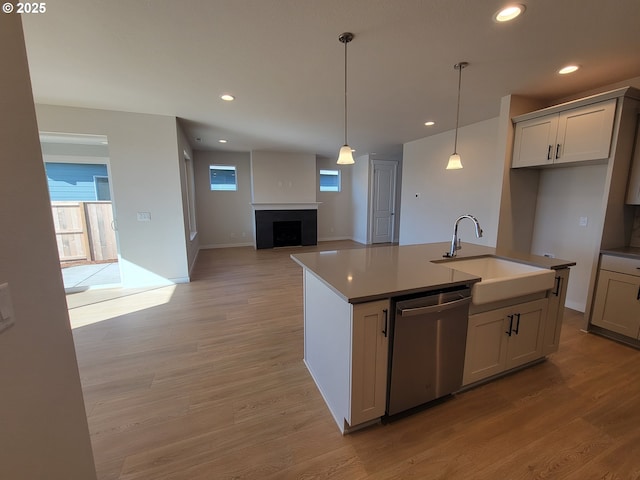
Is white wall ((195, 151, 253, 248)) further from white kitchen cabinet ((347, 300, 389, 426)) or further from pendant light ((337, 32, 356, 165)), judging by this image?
white kitchen cabinet ((347, 300, 389, 426))

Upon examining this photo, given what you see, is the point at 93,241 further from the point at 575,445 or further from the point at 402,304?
the point at 575,445

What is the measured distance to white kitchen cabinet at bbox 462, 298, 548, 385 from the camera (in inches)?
74.0

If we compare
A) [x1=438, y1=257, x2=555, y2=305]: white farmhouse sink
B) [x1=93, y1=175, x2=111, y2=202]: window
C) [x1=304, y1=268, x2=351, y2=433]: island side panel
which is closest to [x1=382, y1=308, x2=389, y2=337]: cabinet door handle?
[x1=304, y1=268, x2=351, y2=433]: island side panel

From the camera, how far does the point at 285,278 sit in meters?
4.71

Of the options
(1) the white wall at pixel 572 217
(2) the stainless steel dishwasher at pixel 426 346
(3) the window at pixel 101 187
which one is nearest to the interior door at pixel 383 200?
(1) the white wall at pixel 572 217

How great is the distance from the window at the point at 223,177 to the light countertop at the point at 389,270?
5.86 meters

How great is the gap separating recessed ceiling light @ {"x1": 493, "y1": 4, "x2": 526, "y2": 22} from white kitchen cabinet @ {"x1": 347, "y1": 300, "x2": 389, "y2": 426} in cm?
206

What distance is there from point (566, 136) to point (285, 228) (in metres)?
6.16

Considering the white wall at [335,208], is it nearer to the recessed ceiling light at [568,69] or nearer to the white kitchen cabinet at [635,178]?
the recessed ceiling light at [568,69]

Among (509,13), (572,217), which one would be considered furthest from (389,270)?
(572,217)

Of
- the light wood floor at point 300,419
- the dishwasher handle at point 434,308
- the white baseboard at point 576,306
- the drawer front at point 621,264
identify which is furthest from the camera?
the white baseboard at point 576,306

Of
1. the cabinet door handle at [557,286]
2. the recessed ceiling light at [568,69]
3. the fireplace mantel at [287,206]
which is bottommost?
the cabinet door handle at [557,286]

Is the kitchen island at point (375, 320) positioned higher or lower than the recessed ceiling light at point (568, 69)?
lower

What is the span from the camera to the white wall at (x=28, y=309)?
70 centimetres
